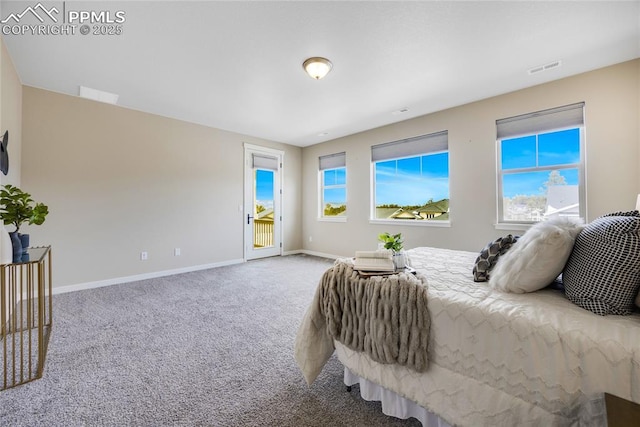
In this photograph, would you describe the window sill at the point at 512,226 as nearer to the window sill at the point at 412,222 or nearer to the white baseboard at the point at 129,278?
the window sill at the point at 412,222

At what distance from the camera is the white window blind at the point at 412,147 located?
4.11 meters

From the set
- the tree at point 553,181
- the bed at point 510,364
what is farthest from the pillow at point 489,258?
the tree at point 553,181

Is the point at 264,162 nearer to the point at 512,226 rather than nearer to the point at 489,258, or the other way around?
the point at 512,226

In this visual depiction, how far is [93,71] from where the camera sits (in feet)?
9.46

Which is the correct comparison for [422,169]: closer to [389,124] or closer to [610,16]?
[389,124]

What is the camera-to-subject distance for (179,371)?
71.6 inches

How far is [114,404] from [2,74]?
3.05 meters

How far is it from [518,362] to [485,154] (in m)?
3.27

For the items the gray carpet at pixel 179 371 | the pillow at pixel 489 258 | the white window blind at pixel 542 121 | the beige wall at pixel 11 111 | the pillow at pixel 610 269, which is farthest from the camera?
the white window blind at pixel 542 121

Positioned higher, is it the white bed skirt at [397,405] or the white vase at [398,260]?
the white vase at [398,260]

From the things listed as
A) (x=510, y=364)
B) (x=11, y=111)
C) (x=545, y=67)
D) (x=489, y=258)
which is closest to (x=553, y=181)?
(x=545, y=67)

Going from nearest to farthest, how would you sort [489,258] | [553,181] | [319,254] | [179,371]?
[489,258] < [179,371] < [553,181] < [319,254]

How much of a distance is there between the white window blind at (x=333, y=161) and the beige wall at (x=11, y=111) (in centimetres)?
459

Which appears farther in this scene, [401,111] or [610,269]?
[401,111]
